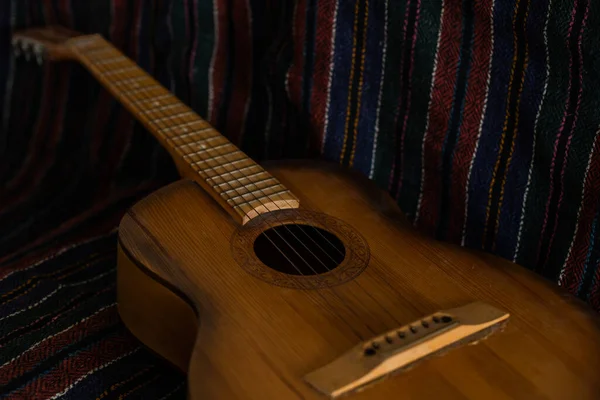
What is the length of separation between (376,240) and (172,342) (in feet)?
0.90

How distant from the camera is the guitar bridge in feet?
2.13

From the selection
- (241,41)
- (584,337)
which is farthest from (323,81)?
(584,337)

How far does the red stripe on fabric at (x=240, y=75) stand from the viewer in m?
Answer: 1.21

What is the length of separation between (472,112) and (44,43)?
720mm

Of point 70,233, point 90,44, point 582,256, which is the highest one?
point 90,44

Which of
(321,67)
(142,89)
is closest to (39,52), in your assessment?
(142,89)

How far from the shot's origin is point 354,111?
1.10 metres

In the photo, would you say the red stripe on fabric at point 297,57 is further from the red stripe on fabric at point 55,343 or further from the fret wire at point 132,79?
the red stripe on fabric at point 55,343

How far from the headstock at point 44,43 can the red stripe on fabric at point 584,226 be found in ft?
2.74

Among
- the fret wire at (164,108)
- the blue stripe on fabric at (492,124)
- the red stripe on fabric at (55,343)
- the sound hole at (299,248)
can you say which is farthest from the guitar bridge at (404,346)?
the fret wire at (164,108)

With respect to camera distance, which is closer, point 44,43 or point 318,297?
point 318,297

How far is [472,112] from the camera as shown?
3.16 feet

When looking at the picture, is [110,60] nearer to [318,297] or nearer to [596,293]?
[318,297]

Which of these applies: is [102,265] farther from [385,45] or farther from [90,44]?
[385,45]
